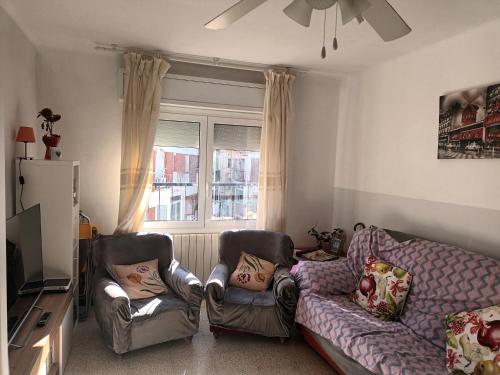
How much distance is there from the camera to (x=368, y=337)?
217cm

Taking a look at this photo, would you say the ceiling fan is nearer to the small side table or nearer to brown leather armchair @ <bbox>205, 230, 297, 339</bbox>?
brown leather armchair @ <bbox>205, 230, 297, 339</bbox>

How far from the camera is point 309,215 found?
405 cm

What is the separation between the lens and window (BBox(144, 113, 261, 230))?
363 centimetres

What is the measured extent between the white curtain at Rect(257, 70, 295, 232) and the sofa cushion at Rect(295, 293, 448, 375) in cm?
110

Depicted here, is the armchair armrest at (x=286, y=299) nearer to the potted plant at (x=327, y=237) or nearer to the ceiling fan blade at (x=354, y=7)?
the potted plant at (x=327, y=237)

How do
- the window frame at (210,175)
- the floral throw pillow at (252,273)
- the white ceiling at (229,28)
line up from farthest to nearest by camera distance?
→ the window frame at (210,175)
the floral throw pillow at (252,273)
the white ceiling at (229,28)

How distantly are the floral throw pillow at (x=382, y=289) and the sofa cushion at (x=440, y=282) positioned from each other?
0.18 feet

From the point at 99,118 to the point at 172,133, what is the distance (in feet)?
2.24

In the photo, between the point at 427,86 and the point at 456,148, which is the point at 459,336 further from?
the point at 427,86

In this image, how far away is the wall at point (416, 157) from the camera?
8.06 ft

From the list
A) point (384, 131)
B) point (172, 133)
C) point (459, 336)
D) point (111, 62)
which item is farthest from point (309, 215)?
point (111, 62)

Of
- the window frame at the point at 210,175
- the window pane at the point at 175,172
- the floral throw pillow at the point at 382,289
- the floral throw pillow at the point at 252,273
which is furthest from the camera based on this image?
the window frame at the point at 210,175

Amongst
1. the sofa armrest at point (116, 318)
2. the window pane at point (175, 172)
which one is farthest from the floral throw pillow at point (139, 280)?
the window pane at point (175, 172)

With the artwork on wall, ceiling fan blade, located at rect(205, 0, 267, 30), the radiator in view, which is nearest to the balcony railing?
the radiator
